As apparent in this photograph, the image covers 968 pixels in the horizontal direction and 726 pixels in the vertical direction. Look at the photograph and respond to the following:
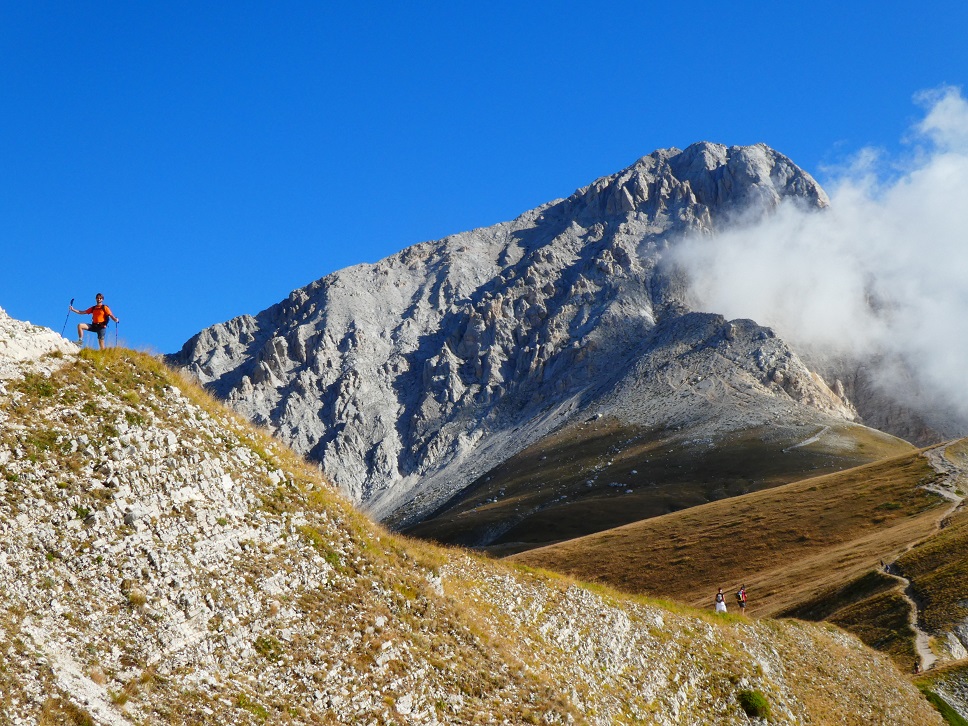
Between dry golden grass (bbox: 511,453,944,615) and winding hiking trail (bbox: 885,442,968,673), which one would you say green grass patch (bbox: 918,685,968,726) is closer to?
winding hiking trail (bbox: 885,442,968,673)

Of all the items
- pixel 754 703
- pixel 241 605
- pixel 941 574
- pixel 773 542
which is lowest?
pixel 754 703

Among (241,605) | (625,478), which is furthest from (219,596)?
(625,478)

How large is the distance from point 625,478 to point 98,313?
425ft

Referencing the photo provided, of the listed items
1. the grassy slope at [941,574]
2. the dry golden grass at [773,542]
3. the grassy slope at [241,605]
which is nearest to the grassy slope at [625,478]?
the dry golden grass at [773,542]

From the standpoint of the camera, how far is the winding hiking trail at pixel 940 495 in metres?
44.6

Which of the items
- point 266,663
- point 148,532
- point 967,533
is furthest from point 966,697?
point 148,532

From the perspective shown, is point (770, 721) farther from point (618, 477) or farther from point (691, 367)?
point (691, 367)

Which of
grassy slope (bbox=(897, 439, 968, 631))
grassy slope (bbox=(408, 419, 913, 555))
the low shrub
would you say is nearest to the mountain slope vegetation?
grassy slope (bbox=(897, 439, 968, 631))

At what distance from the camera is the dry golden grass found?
6612 centimetres

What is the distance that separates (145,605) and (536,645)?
12.9m

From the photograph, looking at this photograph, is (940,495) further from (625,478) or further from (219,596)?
(219,596)

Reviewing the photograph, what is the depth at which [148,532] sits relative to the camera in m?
18.9

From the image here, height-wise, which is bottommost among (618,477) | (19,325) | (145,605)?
(145,605)

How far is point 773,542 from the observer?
271 ft
